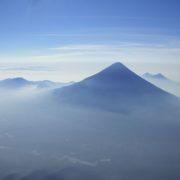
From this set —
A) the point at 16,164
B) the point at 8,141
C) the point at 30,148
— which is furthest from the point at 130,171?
the point at 8,141

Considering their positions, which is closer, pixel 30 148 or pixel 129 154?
pixel 129 154

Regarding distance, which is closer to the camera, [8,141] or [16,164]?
[16,164]

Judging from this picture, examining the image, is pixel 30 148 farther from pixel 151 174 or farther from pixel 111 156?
pixel 151 174

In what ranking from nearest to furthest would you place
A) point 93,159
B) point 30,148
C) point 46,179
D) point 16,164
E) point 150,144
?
point 46,179, point 16,164, point 93,159, point 30,148, point 150,144

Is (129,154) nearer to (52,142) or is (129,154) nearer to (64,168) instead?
(64,168)

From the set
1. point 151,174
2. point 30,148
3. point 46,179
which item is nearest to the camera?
point 46,179

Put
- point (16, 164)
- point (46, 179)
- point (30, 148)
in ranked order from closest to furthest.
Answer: point (46, 179) < point (16, 164) < point (30, 148)

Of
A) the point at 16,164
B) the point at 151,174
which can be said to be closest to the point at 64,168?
the point at 16,164

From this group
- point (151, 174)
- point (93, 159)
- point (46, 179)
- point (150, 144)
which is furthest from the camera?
point (150, 144)

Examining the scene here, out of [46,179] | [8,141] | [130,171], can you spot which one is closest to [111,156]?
[130,171]
